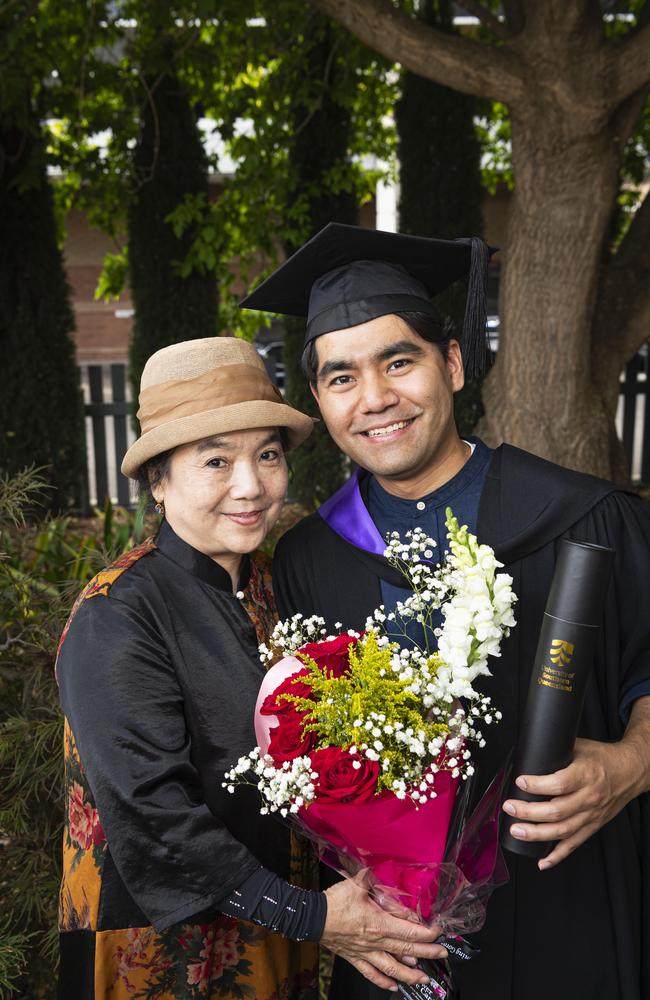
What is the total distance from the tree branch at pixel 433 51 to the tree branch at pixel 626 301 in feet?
5.56

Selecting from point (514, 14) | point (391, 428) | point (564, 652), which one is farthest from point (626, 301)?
point (564, 652)

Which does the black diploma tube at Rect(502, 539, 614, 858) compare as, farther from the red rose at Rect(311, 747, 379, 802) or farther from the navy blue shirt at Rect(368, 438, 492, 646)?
the navy blue shirt at Rect(368, 438, 492, 646)

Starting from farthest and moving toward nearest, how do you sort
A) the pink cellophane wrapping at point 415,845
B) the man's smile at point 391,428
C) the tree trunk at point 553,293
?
the tree trunk at point 553,293, the man's smile at point 391,428, the pink cellophane wrapping at point 415,845

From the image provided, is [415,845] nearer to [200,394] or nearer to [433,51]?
[200,394]

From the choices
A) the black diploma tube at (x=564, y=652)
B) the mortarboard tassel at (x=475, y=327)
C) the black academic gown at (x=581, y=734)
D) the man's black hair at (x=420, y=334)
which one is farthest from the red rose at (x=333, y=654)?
the mortarboard tassel at (x=475, y=327)

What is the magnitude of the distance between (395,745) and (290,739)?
17cm

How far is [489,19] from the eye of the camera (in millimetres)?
5379

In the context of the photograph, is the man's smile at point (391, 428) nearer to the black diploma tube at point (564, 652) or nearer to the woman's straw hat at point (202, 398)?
the woman's straw hat at point (202, 398)

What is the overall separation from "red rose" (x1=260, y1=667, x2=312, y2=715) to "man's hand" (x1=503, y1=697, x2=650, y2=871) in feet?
1.36

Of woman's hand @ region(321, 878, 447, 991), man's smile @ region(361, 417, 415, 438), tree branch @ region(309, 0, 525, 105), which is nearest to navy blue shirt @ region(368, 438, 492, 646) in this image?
man's smile @ region(361, 417, 415, 438)

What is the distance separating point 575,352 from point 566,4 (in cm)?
186

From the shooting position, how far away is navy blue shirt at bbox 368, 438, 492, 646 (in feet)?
7.27

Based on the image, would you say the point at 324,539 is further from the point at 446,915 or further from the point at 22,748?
the point at 22,748

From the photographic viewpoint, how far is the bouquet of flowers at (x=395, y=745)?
1.43m
